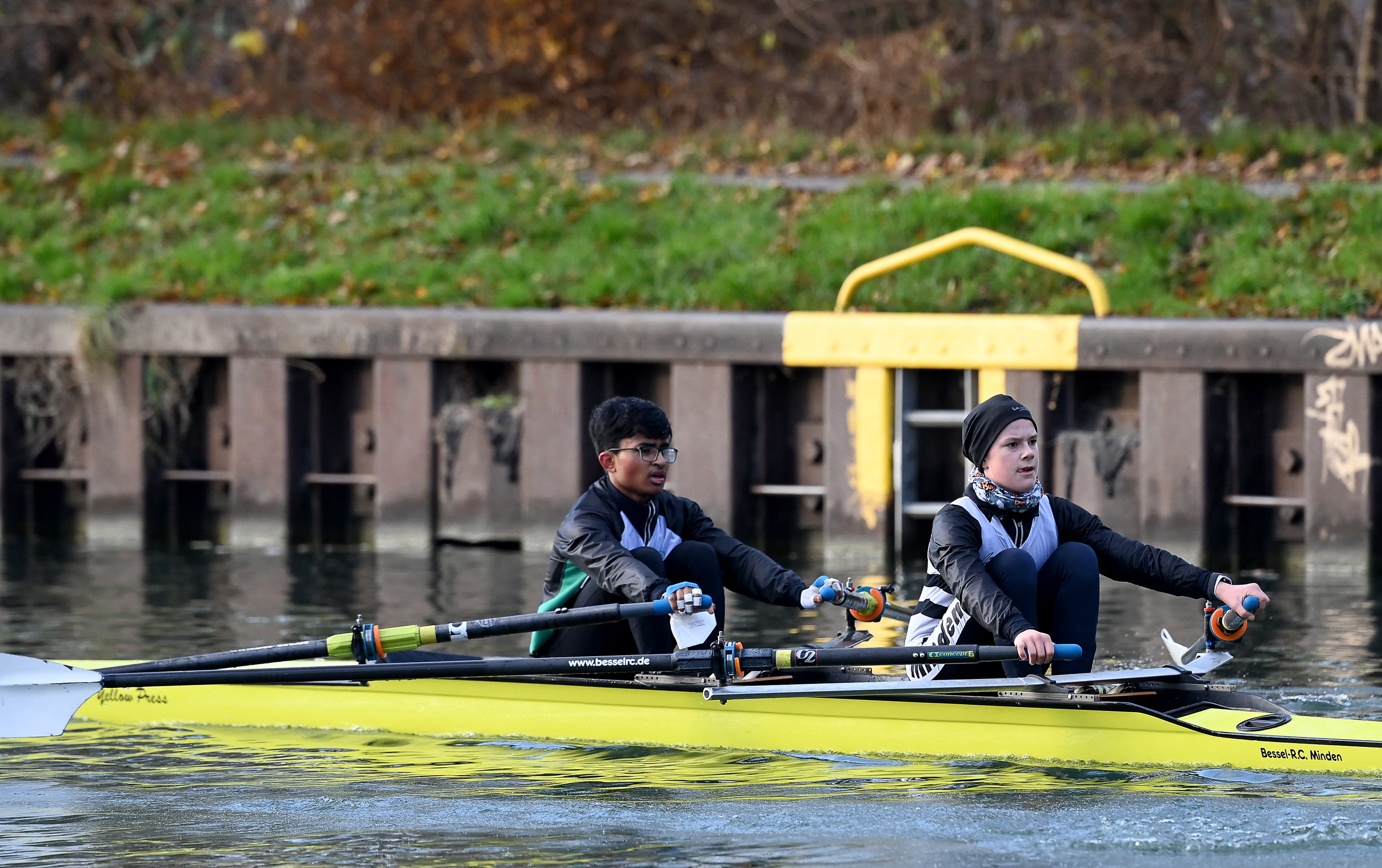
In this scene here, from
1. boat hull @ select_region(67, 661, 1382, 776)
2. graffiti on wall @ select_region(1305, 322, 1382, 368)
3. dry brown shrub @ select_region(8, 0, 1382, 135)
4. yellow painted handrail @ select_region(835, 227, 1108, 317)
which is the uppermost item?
dry brown shrub @ select_region(8, 0, 1382, 135)

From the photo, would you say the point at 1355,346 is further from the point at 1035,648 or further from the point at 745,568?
the point at 1035,648

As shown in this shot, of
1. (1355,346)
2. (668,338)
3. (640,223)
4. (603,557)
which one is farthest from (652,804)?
(640,223)

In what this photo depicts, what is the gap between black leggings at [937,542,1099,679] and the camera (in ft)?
21.5

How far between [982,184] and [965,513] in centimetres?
736

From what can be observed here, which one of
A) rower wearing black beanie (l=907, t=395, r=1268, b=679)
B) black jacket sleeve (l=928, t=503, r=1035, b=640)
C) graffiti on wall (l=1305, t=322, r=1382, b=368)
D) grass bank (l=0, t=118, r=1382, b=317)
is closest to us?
black jacket sleeve (l=928, t=503, r=1035, b=640)

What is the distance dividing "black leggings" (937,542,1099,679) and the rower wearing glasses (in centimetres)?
76

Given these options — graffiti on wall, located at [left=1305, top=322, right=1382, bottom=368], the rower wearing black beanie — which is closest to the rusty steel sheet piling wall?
graffiti on wall, located at [left=1305, top=322, right=1382, bottom=368]

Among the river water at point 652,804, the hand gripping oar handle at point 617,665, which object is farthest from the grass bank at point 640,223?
the hand gripping oar handle at point 617,665

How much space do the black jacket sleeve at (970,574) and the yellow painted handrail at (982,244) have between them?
5069 mm

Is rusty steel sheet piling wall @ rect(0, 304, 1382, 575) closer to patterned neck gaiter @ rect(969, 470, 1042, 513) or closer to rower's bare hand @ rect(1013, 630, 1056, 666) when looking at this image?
patterned neck gaiter @ rect(969, 470, 1042, 513)

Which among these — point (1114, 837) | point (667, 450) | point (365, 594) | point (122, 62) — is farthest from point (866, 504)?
point (122, 62)

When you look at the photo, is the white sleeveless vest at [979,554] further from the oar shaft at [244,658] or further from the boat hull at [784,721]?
the oar shaft at [244,658]

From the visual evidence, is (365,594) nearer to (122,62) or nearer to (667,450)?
(667,450)

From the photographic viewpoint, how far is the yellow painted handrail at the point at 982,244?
11.6 meters
